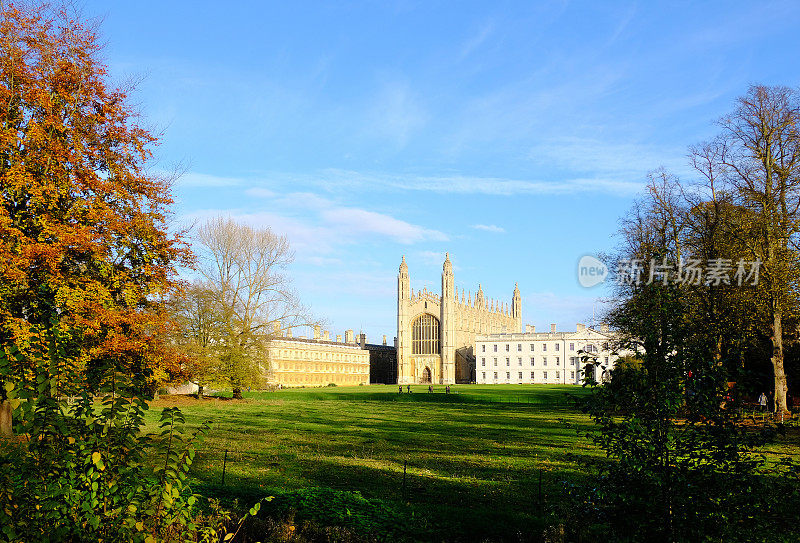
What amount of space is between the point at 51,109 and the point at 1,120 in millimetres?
1213

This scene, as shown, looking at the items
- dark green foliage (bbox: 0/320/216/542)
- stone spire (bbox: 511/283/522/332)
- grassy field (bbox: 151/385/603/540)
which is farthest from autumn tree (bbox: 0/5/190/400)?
stone spire (bbox: 511/283/522/332)

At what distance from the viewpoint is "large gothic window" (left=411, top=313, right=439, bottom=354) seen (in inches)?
4264

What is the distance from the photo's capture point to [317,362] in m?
99.6

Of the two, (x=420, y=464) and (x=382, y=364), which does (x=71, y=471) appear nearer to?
(x=420, y=464)

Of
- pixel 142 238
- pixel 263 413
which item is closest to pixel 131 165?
pixel 142 238

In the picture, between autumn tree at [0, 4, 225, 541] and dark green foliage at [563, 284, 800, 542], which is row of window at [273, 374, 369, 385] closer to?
autumn tree at [0, 4, 225, 541]

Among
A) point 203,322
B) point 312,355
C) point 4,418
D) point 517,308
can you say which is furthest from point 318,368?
point 4,418

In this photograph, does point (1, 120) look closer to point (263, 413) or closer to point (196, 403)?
point (263, 413)

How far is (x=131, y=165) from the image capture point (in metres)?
18.0

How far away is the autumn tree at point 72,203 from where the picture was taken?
48.1 ft

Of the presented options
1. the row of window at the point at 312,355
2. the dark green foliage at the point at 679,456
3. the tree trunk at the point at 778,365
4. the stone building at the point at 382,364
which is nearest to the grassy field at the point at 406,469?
the dark green foliage at the point at 679,456

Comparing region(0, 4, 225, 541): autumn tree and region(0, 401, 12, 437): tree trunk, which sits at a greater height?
region(0, 4, 225, 541): autumn tree

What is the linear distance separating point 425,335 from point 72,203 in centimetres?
9457

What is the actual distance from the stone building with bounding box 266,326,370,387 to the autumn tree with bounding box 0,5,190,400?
218ft
